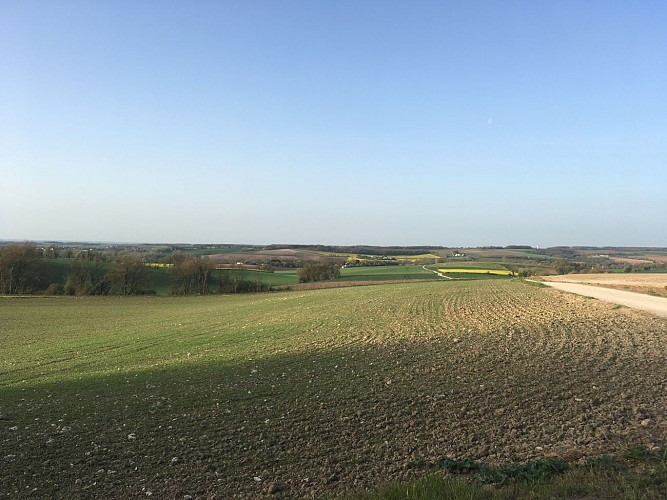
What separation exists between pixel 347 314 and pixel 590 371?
20.3 meters

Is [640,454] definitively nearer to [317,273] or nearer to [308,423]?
[308,423]

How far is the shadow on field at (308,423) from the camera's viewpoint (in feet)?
25.0

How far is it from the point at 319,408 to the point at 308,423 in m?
1.02

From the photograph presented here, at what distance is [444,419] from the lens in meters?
10.0

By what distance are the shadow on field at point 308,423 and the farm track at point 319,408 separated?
4cm

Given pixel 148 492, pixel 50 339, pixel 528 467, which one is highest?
pixel 528 467

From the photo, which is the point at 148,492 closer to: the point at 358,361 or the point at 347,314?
the point at 358,361

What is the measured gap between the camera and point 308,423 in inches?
393

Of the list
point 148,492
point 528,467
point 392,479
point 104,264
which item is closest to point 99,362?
point 148,492

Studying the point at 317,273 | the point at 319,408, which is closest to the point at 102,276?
the point at 317,273

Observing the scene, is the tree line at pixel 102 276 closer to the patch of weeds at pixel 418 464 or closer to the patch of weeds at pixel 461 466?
the patch of weeds at pixel 418 464

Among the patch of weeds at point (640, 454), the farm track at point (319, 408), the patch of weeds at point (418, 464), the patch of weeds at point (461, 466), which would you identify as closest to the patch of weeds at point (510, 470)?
the patch of weeds at point (461, 466)

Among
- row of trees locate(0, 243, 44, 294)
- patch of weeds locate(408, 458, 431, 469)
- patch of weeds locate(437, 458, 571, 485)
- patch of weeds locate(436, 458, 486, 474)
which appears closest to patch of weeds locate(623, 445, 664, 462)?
patch of weeds locate(437, 458, 571, 485)

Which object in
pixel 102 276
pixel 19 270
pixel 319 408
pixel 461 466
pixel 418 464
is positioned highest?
pixel 19 270
